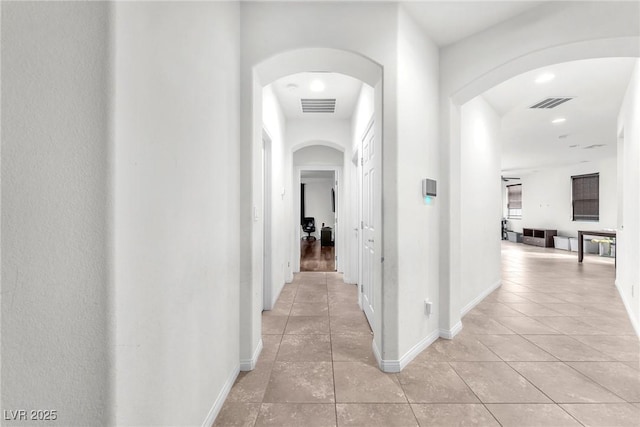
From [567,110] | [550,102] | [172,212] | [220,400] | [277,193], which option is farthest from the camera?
[567,110]

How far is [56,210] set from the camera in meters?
0.84

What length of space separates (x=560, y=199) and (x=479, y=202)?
29.0 feet

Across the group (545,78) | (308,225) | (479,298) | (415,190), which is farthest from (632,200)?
(308,225)

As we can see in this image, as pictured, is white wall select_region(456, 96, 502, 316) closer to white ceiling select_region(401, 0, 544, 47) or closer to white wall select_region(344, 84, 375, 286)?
white ceiling select_region(401, 0, 544, 47)

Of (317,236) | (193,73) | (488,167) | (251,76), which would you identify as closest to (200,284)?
(193,73)

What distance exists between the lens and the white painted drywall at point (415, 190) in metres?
2.12

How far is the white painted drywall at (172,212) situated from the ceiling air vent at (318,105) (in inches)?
83.8

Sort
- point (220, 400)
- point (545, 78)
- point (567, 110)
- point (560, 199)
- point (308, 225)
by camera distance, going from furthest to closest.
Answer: point (308, 225) < point (560, 199) < point (567, 110) < point (545, 78) < point (220, 400)

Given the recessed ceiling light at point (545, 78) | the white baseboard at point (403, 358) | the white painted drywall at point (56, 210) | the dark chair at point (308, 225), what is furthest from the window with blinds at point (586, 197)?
the white painted drywall at point (56, 210)

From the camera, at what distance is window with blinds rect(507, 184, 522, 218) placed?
38.3 feet

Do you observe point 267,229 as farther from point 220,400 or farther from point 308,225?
point 308,225

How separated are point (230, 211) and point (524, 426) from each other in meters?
2.23

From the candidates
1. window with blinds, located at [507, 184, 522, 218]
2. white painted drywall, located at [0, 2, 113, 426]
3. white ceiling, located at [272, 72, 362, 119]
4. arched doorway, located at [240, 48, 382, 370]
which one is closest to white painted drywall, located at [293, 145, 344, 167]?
white ceiling, located at [272, 72, 362, 119]

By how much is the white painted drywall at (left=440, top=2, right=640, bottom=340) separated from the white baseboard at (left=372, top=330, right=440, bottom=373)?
317 millimetres
